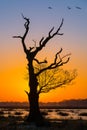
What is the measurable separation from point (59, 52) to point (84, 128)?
1308 cm

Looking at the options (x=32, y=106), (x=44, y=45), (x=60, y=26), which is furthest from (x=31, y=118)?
(x=60, y=26)

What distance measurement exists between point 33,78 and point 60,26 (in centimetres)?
523

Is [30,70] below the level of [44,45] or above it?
below

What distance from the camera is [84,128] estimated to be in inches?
953

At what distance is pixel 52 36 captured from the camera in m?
34.8

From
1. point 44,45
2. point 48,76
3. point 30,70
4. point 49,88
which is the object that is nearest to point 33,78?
point 30,70

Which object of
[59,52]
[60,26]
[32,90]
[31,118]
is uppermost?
[60,26]

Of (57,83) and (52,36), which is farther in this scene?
(57,83)

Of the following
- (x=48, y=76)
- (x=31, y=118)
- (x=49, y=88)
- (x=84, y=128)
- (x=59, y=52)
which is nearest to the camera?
(x=84, y=128)

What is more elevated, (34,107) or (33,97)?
(33,97)

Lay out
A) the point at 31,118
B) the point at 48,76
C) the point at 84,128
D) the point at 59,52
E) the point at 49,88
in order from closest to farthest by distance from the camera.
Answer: the point at 84,128 → the point at 31,118 → the point at 59,52 → the point at 49,88 → the point at 48,76

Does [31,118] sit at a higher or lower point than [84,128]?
lower

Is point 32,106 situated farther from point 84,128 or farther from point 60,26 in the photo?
point 84,128

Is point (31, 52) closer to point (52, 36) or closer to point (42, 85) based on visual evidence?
point (52, 36)
